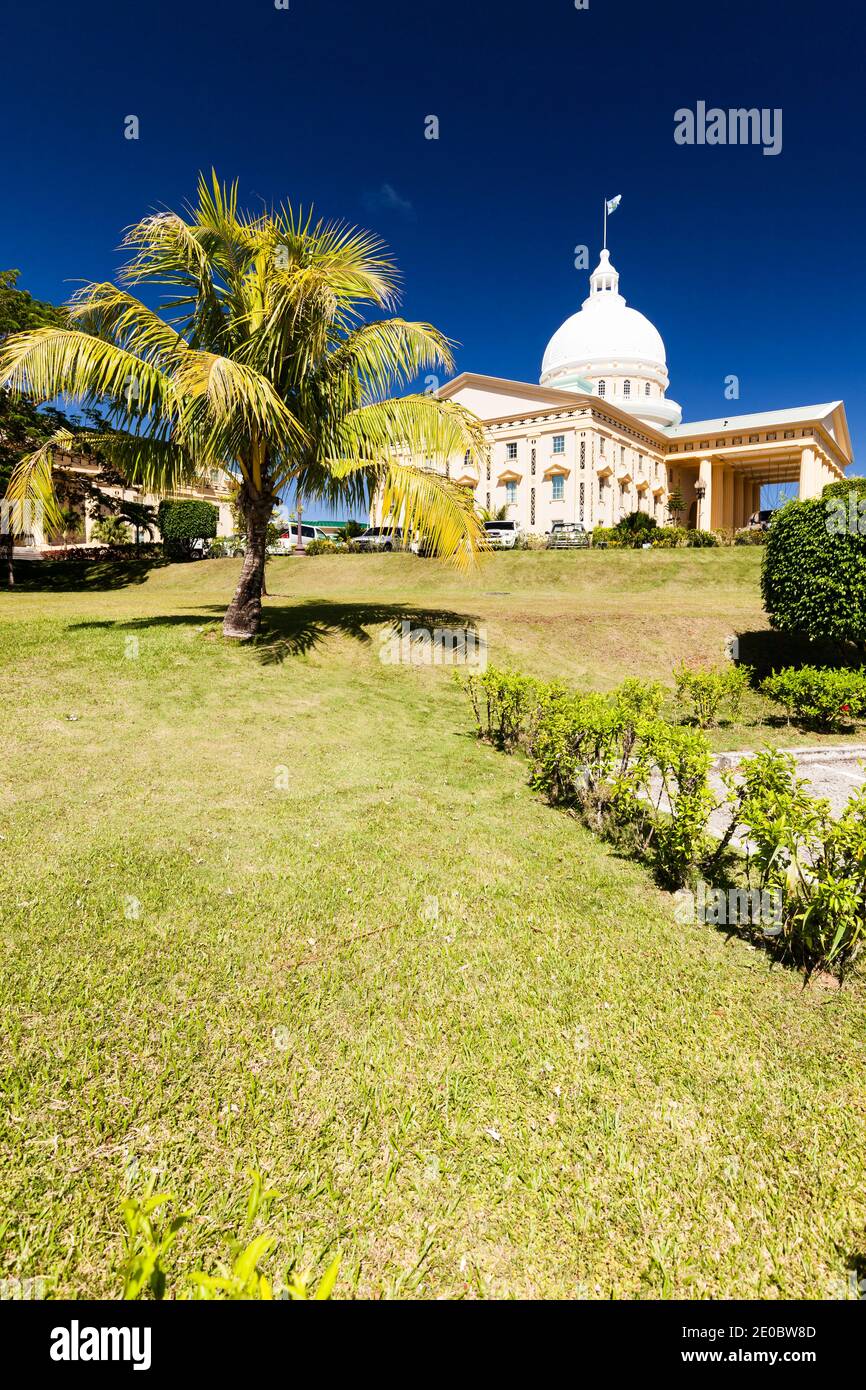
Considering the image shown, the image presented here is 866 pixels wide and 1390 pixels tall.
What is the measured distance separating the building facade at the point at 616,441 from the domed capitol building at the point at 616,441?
93mm

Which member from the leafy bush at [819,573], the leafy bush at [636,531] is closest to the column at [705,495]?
the leafy bush at [636,531]

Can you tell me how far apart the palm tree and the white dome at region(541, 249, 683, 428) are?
48.5 metres

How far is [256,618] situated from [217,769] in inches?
224

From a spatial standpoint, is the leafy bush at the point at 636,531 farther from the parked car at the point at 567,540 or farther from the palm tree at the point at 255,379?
the palm tree at the point at 255,379

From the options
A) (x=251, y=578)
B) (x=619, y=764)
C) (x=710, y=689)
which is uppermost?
(x=251, y=578)

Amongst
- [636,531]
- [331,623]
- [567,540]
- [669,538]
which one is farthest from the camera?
[567,540]

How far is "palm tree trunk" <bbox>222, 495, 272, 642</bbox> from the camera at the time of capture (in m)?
→ 11.4

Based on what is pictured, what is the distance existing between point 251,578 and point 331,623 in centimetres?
252

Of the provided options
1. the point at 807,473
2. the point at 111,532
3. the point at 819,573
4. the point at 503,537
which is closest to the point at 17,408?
the point at 111,532

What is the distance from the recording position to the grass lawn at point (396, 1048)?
2.16 m

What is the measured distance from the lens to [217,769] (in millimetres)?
6617

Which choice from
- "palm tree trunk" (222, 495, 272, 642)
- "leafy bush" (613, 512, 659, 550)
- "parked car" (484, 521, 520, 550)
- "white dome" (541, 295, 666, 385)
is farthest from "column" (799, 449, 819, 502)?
"palm tree trunk" (222, 495, 272, 642)

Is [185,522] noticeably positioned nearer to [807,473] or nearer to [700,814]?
[700,814]

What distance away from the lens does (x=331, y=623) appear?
13.7m
